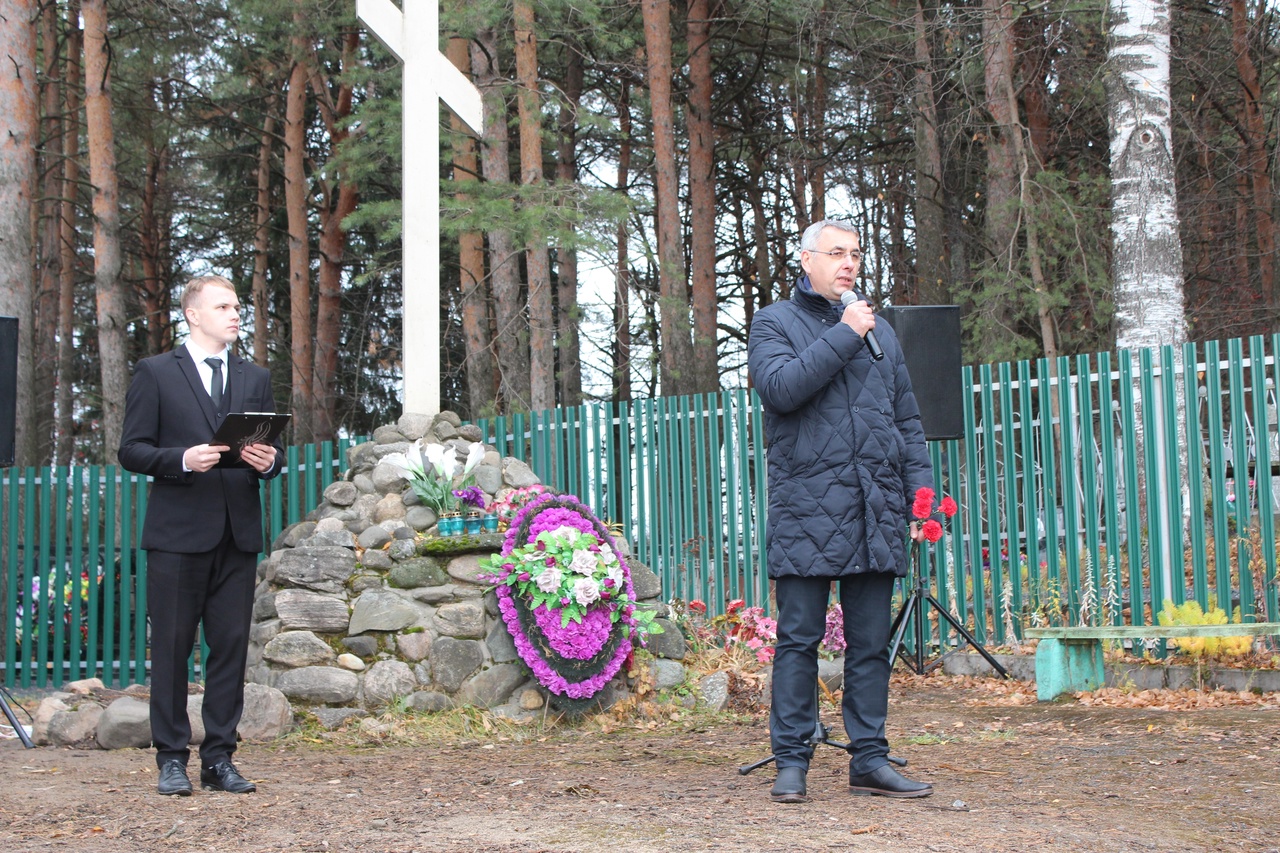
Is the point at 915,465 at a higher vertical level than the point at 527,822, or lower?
higher

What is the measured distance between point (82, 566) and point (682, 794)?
19.9ft

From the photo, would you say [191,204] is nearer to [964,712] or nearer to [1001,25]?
[1001,25]

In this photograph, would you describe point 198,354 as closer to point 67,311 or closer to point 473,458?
point 473,458

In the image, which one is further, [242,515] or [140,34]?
[140,34]

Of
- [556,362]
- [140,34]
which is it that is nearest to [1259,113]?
[556,362]

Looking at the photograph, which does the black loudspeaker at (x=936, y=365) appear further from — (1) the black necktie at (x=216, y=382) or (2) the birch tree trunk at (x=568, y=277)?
(2) the birch tree trunk at (x=568, y=277)

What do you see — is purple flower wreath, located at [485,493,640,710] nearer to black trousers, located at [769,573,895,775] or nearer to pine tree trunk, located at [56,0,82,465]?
black trousers, located at [769,573,895,775]

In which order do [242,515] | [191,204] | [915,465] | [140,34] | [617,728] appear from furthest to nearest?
[191,204] < [140,34] < [617,728] < [242,515] < [915,465]

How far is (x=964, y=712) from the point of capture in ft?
17.6

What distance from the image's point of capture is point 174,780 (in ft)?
12.0

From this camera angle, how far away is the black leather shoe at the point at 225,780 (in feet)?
12.2

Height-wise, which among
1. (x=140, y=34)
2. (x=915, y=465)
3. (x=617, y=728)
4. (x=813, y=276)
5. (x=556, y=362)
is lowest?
(x=617, y=728)

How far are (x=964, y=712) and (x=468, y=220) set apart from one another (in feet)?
18.6

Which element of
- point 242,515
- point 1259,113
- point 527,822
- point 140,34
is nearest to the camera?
point 527,822
